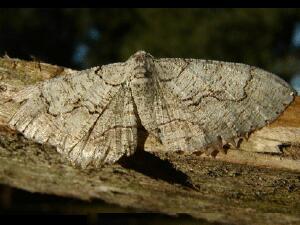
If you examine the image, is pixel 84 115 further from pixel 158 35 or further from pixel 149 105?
pixel 158 35

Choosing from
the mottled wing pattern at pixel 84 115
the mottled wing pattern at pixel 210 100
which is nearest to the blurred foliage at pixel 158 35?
the mottled wing pattern at pixel 84 115

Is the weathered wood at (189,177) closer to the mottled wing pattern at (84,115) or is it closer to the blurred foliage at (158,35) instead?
the mottled wing pattern at (84,115)

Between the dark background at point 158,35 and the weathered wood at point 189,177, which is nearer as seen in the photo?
the weathered wood at point 189,177

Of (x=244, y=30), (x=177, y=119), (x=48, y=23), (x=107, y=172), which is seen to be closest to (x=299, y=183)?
(x=177, y=119)

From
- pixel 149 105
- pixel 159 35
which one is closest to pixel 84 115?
pixel 149 105

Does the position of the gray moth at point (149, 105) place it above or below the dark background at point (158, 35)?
below

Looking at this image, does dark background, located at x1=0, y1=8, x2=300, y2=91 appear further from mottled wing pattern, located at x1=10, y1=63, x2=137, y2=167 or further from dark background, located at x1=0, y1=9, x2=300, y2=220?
mottled wing pattern, located at x1=10, y1=63, x2=137, y2=167
